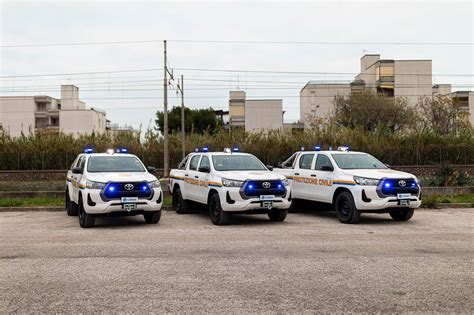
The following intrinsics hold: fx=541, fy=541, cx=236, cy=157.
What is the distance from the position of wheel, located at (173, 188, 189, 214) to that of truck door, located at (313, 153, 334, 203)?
3.75m

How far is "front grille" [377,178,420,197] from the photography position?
41.6 ft

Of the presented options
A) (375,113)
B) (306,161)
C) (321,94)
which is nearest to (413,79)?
(321,94)

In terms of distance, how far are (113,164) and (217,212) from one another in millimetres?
3076

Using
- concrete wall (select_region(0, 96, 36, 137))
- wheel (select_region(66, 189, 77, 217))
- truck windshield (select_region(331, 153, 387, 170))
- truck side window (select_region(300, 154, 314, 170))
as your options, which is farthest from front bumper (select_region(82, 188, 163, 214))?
concrete wall (select_region(0, 96, 36, 137))

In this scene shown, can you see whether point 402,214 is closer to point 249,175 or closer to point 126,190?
point 249,175

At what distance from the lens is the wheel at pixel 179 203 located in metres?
15.4

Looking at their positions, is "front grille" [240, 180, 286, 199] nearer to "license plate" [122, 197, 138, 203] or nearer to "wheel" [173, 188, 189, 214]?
"license plate" [122, 197, 138, 203]

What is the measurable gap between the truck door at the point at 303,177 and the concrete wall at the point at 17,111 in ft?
247

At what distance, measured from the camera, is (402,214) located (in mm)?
13844

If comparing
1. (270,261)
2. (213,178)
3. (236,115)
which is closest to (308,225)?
(213,178)

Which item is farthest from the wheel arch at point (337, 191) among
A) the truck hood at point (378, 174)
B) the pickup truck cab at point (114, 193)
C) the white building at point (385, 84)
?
the white building at point (385, 84)

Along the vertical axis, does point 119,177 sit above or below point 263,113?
below

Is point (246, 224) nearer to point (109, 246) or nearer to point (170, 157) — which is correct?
point (109, 246)

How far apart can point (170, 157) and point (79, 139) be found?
5230 mm
